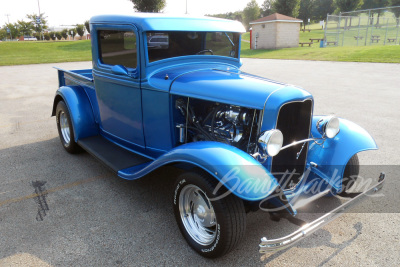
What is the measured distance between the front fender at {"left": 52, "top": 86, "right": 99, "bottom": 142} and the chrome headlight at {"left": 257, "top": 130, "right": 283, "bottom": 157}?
2780 millimetres

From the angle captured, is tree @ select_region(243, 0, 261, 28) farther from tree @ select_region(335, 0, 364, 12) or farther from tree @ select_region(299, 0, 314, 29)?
tree @ select_region(335, 0, 364, 12)

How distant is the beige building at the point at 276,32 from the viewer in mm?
27000

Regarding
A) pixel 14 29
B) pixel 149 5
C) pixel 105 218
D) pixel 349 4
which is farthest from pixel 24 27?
pixel 105 218

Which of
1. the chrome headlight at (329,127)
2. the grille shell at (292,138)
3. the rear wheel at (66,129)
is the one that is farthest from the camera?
the rear wheel at (66,129)

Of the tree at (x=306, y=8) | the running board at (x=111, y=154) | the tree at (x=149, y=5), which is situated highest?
the tree at (x=306, y=8)

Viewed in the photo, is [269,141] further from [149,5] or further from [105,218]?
[149,5]

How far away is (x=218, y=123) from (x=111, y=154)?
1476 millimetres

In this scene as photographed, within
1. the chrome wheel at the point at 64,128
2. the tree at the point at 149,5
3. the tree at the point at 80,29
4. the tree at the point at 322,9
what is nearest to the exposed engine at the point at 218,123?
the chrome wheel at the point at 64,128

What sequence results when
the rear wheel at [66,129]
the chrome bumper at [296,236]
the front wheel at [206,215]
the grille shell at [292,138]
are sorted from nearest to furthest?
the chrome bumper at [296,236], the front wheel at [206,215], the grille shell at [292,138], the rear wheel at [66,129]

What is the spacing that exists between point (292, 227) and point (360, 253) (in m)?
0.60

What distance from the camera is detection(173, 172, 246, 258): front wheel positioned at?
7.80 feet

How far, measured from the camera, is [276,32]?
27.0 m

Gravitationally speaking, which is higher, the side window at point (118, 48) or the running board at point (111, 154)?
the side window at point (118, 48)

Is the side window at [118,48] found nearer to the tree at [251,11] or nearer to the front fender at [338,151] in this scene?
the front fender at [338,151]
